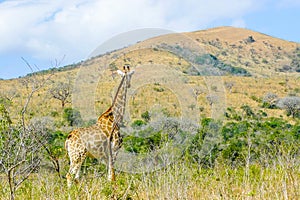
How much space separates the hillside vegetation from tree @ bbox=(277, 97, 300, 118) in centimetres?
6

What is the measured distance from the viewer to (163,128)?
7832mm

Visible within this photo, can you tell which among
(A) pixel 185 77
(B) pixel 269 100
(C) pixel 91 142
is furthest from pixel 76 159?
(B) pixel 269 100

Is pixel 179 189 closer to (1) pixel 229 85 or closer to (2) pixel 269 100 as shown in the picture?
(2) pixel 269 100

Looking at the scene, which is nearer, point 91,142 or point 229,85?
point 91,142

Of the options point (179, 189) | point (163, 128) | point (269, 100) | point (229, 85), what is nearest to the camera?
point (179, 189)

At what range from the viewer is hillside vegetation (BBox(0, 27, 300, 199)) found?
4.02 metres

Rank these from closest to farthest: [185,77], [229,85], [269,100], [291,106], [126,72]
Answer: [126,72], [185,77], [291,106], [269,100], [229,85]

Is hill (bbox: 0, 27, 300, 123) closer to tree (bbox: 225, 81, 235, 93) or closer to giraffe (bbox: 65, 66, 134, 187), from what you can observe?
tree (bbox: 225, 81, 235, 93)

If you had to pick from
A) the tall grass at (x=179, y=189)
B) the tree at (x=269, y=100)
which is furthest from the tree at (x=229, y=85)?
the tall grass at (x=179, y=189)

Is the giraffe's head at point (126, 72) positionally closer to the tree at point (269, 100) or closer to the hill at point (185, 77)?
the hill at point (185, 77)

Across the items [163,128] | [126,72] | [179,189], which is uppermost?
[126,72]

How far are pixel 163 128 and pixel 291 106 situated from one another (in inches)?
912

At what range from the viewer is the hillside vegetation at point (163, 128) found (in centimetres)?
402

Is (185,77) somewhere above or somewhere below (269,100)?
above
